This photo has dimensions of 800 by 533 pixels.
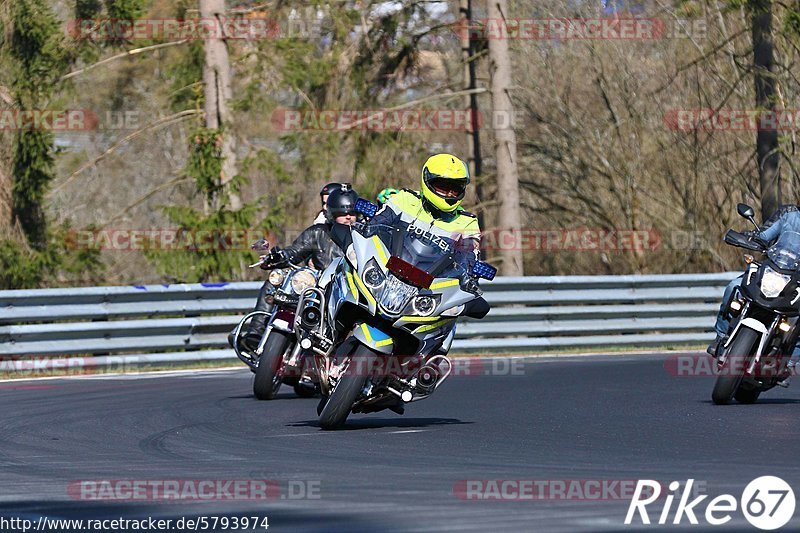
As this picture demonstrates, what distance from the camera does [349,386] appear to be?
9.36 m

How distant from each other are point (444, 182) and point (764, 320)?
125 inches

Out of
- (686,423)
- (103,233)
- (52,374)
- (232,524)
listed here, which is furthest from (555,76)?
(232,524)

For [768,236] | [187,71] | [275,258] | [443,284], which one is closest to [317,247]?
[275,258]

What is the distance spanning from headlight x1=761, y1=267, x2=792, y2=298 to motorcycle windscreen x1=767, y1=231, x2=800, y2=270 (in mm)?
89

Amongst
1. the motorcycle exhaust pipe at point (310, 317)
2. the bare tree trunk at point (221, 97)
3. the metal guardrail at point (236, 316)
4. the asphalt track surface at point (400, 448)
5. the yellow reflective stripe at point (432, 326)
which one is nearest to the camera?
the asphalt track surface at point (400, 448)

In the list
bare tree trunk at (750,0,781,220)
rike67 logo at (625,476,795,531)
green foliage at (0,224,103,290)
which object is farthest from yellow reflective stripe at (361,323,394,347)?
green foliage at (0,224,103,290)

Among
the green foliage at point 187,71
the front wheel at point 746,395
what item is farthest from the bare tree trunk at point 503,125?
the front wheel at point 746,395

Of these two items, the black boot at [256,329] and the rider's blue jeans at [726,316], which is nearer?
the rider's blue jeans at [726,316]

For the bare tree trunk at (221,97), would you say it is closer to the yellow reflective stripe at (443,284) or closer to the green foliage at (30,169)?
the green foliage at (30,169)

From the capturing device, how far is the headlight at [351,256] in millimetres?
9516

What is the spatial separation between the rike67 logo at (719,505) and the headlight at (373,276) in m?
2.78

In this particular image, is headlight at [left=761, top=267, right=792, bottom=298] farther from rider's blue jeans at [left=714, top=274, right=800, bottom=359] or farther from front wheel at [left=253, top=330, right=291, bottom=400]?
front wheel at [left=253, top=330, right=291, bottom=400]

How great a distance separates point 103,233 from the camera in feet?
89.7

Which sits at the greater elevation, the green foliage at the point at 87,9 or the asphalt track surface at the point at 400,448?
the green foliage at the point at 87,9
